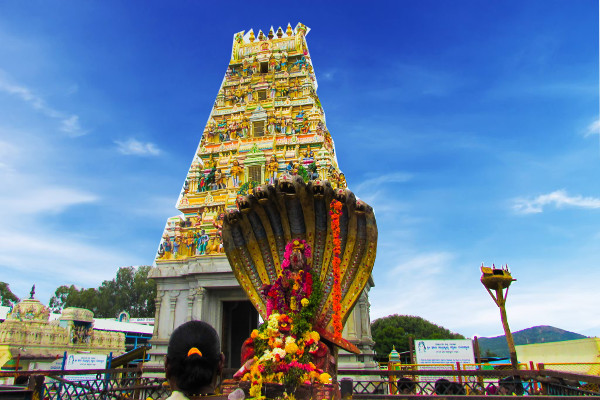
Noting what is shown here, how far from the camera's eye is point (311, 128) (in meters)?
19.3

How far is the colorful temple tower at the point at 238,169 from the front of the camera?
15.7 metres

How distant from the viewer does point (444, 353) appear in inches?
484

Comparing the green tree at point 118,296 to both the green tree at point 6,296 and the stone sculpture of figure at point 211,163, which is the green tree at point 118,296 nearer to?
the green tree at point 6,296

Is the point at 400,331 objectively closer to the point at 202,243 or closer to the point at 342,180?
the point at 342,180

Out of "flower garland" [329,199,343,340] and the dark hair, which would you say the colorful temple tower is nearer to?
"flower garland" [329,199,343,340]

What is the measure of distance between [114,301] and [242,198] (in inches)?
1876

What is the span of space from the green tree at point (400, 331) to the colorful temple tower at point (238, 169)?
70.9 ft

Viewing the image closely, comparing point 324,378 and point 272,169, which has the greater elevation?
point 272,169

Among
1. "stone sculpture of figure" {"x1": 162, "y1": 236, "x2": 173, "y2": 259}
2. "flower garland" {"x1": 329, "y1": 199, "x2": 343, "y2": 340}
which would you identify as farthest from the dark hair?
"stone sculpture of figure" {"x1": 162, "y1": 236, "x2": 173, "y2": 259}

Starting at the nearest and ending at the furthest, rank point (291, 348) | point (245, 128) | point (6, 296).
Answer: point (291, 348)
point (245, 128)
point (6, 296)

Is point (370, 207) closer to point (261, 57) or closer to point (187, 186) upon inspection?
point (187, 186)

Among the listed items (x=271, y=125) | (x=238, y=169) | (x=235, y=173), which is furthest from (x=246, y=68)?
(x=235, y=173)

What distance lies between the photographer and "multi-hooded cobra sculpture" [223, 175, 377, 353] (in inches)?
286

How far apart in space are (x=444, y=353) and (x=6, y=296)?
53764 mm
